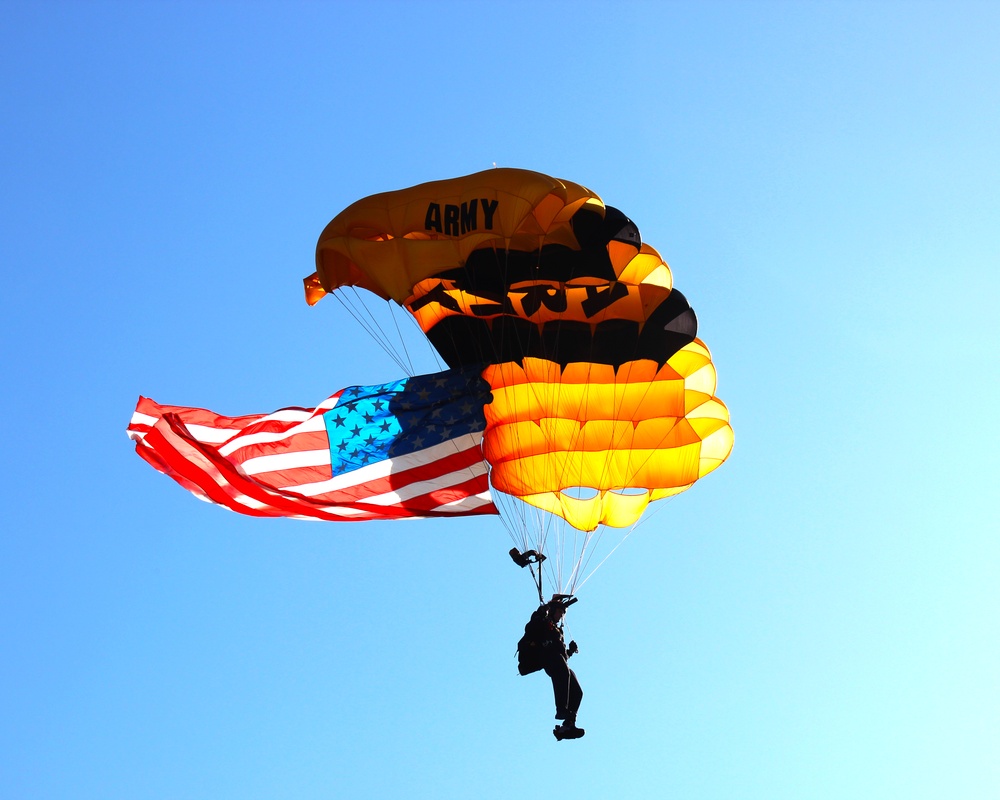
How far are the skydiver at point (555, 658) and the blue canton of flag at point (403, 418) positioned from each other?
2666 mm

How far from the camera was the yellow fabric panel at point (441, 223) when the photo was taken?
679 inches

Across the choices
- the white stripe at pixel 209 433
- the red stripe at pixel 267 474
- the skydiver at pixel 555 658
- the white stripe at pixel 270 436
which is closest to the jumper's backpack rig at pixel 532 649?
the skydiver at pixel 555 658

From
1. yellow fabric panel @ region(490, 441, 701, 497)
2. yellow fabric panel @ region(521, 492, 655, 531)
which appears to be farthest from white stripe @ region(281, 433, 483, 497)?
yellow fabric panel @ region(521, 492, 655, 531)

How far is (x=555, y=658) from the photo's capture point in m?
17.5

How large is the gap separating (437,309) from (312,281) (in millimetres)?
1668

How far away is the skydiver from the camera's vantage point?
17.3 metres

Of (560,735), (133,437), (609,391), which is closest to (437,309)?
(609,391)

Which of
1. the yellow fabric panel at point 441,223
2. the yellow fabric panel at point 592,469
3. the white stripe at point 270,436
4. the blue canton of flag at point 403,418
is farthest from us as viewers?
the yellow fabric panel at point 592,469

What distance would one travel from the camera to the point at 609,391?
19.3 m

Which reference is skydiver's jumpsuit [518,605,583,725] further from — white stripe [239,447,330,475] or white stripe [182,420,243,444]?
white stripe [182,420,243,444]

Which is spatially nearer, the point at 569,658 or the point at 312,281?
the point at 569,658

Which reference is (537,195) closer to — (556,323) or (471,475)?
(556,323)

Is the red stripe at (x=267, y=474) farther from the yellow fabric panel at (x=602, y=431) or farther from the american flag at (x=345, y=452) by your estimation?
the yellow fabric panel at (x=602, y=431)

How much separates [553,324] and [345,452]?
10.0ft
